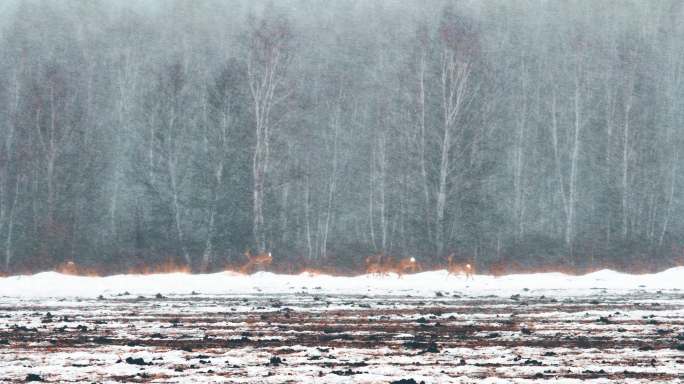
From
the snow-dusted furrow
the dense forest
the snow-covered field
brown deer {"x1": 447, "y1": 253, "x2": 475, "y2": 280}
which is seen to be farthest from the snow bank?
the snow-dusted furrow

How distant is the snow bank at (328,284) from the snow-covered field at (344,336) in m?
0.62

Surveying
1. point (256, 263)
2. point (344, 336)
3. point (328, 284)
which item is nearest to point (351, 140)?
point (256, 263)

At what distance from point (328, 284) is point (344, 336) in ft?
57.3

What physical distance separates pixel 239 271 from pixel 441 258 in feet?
26.5

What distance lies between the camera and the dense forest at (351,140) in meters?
43.8

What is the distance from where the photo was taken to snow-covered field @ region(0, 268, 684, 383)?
945 centimetres

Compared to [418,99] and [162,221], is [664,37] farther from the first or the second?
[162,221]

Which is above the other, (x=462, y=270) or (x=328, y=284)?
(x=462, y=270)

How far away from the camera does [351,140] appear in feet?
192

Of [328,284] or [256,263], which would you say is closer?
[328,284]

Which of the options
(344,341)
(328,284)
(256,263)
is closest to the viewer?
(344,341)

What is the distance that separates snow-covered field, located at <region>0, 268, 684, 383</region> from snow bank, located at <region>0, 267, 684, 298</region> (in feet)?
2.04

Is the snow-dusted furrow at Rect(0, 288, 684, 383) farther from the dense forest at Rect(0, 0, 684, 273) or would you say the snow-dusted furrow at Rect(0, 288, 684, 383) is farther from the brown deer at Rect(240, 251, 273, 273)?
the dense forest at Rect(0, 0, 684, 273)

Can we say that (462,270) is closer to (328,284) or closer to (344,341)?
(328,284)
